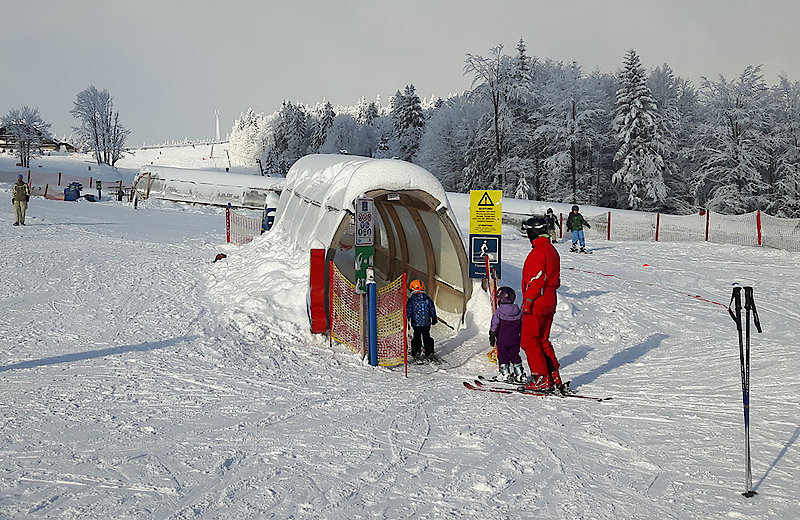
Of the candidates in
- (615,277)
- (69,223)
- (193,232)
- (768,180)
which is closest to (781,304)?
(615,277)

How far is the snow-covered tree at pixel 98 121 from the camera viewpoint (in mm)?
80500

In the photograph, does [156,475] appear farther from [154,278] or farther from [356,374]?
[154,278]

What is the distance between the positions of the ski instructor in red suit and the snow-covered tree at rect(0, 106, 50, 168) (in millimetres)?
65347

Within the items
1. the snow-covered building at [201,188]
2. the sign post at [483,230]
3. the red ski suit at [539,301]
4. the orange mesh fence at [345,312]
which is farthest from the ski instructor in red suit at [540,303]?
the snow-covered building at [201,188]

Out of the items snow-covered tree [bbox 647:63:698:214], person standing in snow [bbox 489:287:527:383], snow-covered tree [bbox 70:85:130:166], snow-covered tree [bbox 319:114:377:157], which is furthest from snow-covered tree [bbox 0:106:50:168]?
person standing in snow [bbox 489:287:527:383]

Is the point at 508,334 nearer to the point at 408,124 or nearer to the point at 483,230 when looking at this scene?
the point at 483,230

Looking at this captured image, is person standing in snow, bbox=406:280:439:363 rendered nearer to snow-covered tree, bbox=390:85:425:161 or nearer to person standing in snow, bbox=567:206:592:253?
person standing in snow, bbox=567:206:592:253

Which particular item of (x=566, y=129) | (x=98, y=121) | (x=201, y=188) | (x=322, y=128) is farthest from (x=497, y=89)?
(x=98, y=121)

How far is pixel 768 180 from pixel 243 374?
43901mm

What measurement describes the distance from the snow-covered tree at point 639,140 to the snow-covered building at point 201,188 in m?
22.2

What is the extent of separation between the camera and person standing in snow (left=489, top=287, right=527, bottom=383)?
26.8ft

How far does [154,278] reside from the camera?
Answer: 14.2 m

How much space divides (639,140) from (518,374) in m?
37.4

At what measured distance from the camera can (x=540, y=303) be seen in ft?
24.2
